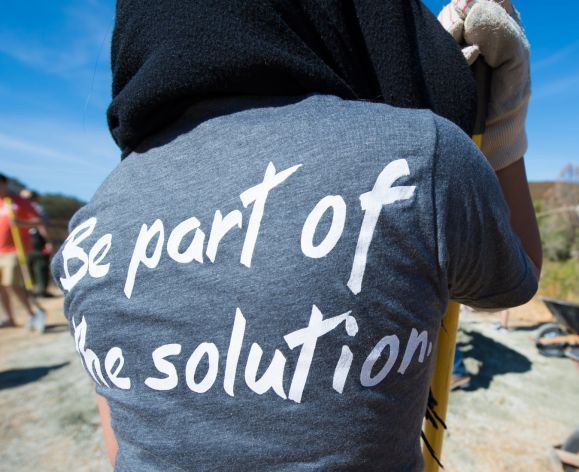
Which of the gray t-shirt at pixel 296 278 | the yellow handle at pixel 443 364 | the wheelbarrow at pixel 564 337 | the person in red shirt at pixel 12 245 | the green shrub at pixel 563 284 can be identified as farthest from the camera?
the green shrub at pixel 563 284

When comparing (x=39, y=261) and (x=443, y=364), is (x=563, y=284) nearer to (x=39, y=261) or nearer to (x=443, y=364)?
(x=443, y=364)

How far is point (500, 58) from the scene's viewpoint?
817 mm

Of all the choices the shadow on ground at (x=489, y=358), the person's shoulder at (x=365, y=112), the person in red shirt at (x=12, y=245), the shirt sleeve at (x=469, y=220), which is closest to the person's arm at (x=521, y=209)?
the shirt sleeve at (x=469, y=220)

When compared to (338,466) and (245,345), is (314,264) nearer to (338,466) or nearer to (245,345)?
(245,345)

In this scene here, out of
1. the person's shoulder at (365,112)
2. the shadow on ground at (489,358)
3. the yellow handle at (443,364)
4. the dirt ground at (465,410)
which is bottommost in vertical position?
the shadow on ground at (489,358)

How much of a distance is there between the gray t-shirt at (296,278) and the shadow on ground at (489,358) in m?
4.05

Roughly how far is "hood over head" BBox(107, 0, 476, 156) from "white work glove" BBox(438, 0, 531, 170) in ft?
0.34

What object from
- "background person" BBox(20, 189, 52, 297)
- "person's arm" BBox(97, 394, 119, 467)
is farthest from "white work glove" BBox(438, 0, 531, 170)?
"background person" BBox(20, 189, 52, 297)

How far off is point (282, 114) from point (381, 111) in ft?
0.51

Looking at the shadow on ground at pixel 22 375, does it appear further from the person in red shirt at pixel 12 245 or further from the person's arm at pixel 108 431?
the person's arm at pixel 108 431

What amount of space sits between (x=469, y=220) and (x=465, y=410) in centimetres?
373

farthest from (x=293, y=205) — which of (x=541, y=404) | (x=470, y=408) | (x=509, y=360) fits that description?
(x=509, y=360)

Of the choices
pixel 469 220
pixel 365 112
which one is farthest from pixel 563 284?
pixel 365 112

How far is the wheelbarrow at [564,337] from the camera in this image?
4.63 metres
